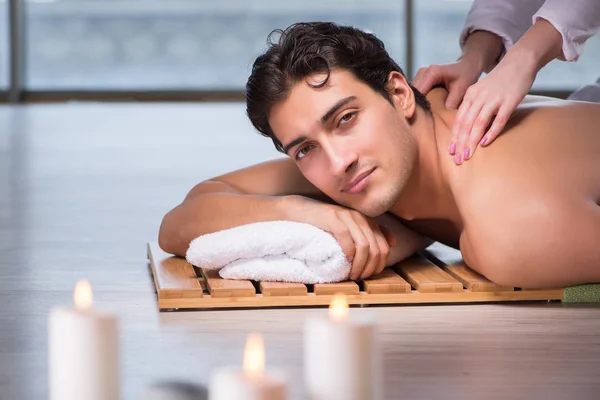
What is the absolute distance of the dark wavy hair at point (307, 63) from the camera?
220 cm

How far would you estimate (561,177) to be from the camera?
2125mm

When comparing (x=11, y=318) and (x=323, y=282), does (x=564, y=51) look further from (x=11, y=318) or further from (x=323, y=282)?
(x=11, y=318)

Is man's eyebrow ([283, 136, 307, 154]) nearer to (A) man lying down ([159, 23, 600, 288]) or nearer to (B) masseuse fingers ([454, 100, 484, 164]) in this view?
(A) man lying down ([159, 23, 600, 288])

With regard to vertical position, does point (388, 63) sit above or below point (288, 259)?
above

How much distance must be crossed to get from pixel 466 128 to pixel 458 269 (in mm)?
319

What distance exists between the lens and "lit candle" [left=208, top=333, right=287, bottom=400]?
3.67ft

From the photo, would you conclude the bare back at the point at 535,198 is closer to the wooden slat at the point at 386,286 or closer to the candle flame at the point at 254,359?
the wooden slat at the point at 386,286

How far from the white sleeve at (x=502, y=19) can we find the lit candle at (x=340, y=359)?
1578 millimetres

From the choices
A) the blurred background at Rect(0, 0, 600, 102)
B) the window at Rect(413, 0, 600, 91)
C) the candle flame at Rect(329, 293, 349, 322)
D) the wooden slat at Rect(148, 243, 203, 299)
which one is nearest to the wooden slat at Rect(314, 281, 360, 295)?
the wooden slat at Rect(148, 243, 203, 299)

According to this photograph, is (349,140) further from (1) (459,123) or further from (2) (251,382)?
(2) (251,382)

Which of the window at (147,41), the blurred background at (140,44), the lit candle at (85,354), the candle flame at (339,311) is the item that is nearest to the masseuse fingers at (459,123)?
the candle flame at (339,311)

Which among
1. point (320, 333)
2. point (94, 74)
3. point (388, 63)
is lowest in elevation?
point (94, 74)

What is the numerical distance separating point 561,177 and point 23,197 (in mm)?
2035

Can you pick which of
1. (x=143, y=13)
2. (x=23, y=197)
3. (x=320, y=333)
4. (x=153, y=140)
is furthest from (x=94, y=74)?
(x=320, y=333)
